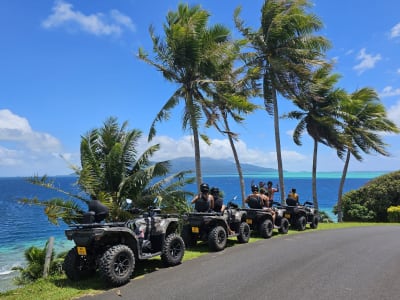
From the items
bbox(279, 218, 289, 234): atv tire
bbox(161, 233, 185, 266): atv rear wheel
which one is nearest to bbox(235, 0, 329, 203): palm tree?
bbox(279, 218, 289, 234): atv tire

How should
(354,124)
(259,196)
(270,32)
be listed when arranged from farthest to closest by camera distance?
(354,124) → (270,32) → (259,196)

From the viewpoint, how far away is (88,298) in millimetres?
6305

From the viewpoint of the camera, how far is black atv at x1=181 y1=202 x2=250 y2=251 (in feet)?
34.7

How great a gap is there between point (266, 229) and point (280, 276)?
602cm

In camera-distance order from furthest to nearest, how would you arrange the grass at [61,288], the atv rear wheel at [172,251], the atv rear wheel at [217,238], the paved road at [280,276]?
1. the atv rear wheel at [217,238]
2. the atv rear wheel at [172,251]
3. the grass at [61,288]
4. the paved road at [280,276]

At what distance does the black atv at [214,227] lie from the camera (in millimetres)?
10562

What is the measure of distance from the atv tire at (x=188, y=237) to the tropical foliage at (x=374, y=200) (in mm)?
20565

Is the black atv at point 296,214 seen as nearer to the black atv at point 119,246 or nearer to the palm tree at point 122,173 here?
the palm tree at point 122,173

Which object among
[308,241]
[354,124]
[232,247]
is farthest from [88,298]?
[354,124]

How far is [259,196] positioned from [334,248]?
11.6 ft

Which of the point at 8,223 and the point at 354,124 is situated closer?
the point at 354,124

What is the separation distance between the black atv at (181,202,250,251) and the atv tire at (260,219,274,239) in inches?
52.2

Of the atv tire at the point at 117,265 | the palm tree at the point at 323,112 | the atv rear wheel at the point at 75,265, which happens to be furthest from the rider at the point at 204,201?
the palm tree at the point at 323,112

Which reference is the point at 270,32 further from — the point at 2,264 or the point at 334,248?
the point at 2,264
